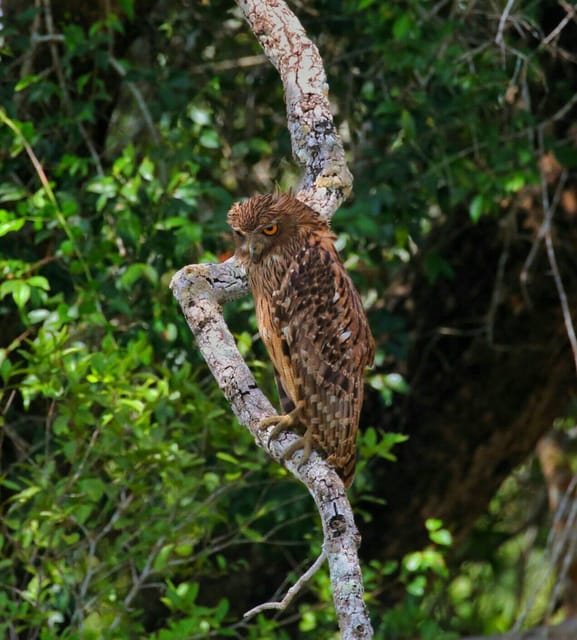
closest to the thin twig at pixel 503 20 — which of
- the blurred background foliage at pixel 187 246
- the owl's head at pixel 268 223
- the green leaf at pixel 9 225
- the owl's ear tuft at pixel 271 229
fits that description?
the blurred background foliage at pixel 187 246

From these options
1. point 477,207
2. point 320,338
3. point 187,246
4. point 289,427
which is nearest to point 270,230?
point 320,338

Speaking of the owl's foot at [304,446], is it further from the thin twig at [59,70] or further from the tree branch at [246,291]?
the thin twig at [59,70]

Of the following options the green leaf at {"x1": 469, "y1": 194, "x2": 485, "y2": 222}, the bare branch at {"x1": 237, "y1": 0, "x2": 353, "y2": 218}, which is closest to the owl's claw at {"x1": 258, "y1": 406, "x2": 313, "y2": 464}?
the bare branch at {"x1": 237, "y1": 0, "x2": 353, "y2": 218}

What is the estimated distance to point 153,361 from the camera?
4285mm

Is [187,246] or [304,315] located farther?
[187,246]

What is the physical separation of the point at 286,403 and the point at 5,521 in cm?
114

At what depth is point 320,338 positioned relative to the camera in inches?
119

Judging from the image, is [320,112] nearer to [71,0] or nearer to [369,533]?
[71,0]

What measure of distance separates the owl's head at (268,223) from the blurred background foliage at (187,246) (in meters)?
0.78

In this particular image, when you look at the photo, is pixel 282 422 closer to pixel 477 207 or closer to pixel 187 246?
pixel 187 246

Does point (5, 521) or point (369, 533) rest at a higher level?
point (5, 521)

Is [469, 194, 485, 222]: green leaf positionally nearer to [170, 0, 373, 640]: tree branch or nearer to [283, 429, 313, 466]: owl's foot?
[170, 0, 373, 640]: tree branch

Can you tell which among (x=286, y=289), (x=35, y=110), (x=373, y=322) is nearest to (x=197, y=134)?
(x=35, y=110)

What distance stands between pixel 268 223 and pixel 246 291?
186mm
